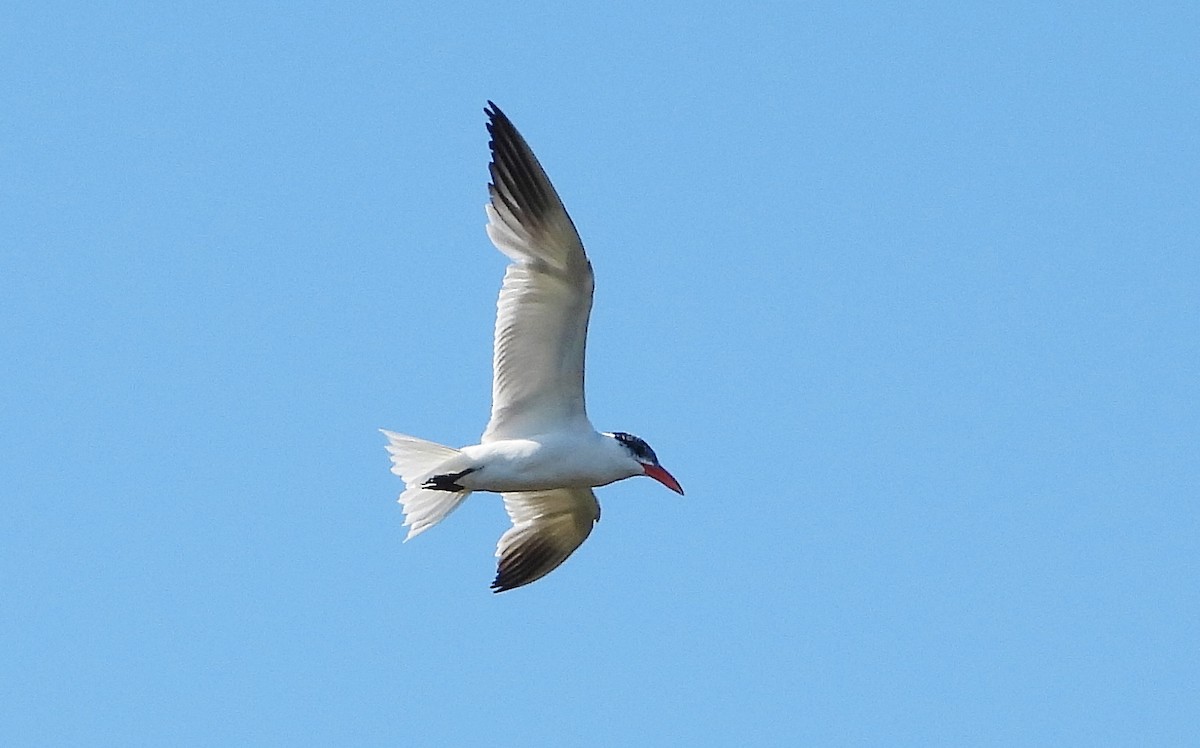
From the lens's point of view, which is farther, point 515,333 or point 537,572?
point 537,572

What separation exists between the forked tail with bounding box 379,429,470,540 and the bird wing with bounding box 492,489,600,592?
113cm

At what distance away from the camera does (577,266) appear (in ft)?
43.0

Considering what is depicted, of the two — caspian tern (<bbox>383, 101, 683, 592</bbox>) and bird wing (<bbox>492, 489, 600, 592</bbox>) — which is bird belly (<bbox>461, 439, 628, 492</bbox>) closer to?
caspian tern (<bbox>383, 101, 683, 592</bbox>)

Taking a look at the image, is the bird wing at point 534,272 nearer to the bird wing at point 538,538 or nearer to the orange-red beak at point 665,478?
the orange-red beak at point 665,478

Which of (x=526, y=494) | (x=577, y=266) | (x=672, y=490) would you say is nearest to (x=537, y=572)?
(x=526, y=494)

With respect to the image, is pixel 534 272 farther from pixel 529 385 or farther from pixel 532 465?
pixel 532 465

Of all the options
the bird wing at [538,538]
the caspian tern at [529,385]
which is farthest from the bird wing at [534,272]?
the bird wing at [538,538]

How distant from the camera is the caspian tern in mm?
13164

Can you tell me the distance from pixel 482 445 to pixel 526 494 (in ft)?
5.51

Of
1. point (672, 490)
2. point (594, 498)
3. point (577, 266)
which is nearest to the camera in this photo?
point (577, 266)

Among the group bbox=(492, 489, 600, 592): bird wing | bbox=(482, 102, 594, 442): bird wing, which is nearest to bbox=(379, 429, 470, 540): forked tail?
bbox=(482, 102, 594, 442): bird wing

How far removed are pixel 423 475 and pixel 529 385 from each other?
869 mm

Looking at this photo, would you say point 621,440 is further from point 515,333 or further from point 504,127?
point 504,127

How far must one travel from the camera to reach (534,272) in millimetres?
13211
